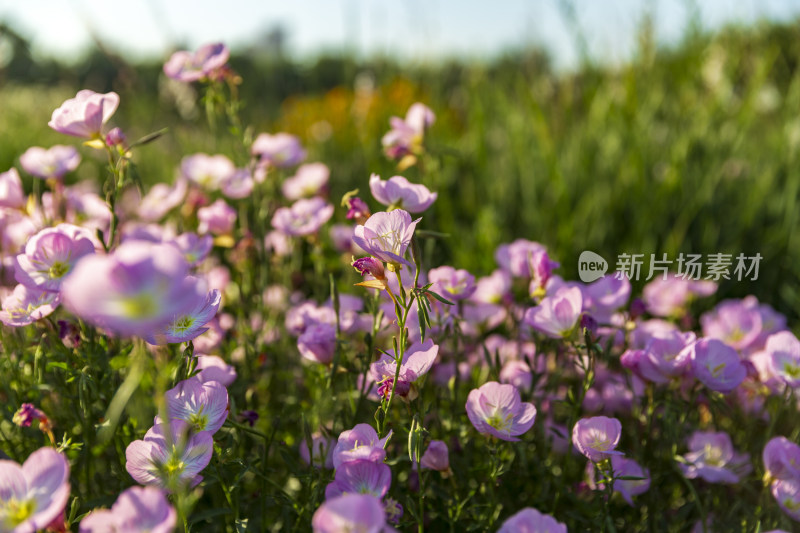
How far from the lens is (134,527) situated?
0.71m

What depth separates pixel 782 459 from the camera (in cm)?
114

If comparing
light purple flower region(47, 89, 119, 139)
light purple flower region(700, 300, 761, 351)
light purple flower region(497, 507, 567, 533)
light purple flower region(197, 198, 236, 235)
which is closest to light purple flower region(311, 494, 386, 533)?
light purple flower region(497, 507, 567, 533)

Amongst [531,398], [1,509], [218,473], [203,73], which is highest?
[203,73]

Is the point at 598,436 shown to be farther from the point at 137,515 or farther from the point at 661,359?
the point at 137,515

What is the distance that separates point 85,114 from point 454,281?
0.79 meters

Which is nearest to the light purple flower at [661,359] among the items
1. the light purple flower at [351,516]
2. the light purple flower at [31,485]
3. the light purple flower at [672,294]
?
the light purple flower at [672,294]

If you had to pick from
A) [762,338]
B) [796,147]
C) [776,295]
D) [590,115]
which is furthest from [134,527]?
[796,147]

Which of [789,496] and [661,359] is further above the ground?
[661,359]

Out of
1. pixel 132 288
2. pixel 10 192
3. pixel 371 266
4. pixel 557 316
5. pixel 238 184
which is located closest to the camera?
pixel 132 288

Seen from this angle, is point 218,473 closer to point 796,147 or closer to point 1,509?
point 1,509

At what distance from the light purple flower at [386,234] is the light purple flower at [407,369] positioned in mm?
157

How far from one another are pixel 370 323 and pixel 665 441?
73 cm

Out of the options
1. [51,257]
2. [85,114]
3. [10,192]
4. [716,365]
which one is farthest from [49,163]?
[716,365]

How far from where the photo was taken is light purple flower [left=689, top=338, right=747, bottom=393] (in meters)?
1.16
